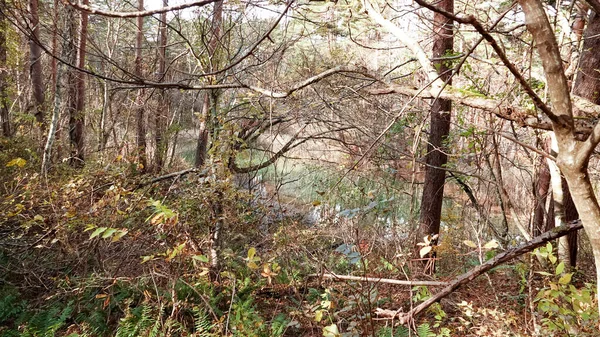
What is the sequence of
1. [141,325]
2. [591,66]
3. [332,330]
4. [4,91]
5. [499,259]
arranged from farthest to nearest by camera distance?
[4,91] < [141,325] < [591,66] < [332,330] < [499,259]

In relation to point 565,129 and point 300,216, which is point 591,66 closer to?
point 565,129

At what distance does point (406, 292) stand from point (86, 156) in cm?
824

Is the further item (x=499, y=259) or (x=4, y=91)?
(x=4, y=91)

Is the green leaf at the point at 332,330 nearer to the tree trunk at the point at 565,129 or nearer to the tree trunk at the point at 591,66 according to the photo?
the tree trunk at the point at 565,129

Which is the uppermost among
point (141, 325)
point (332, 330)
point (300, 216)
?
point (332, 330)

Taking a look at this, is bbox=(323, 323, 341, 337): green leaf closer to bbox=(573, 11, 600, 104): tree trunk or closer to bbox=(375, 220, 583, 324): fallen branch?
bbox=(375, 220, 583, 324): fallen branch

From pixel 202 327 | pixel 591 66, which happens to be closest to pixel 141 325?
pixel 202 327

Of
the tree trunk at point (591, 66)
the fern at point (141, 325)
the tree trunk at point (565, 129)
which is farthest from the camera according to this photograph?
the fern at point (141, 325)

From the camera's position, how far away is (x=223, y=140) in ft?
15.4

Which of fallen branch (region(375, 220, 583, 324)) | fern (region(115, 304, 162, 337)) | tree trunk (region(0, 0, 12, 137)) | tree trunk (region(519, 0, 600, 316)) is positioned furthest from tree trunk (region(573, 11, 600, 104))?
tree trunk (region(0, 0, 12, 137))

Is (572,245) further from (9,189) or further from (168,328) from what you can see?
(9,189)

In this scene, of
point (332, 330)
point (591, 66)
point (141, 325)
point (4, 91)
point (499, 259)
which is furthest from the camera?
point (4, 91)

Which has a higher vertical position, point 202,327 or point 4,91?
point 4,91

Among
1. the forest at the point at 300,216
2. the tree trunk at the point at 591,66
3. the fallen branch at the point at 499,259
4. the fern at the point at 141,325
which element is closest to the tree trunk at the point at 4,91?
the forest at the point at 300,216
